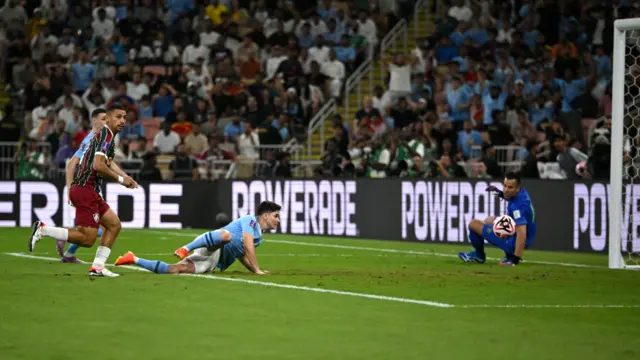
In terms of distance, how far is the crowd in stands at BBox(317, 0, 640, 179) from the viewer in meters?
25.2

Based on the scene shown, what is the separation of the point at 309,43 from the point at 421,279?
1936 cm

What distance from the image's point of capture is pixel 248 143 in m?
29.3

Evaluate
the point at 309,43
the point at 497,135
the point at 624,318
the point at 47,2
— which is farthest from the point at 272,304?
the point at 47,2

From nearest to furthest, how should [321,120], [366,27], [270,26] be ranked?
[321,120]
[366,27]
[270,26]

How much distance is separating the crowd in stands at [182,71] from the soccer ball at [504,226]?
11186 mm

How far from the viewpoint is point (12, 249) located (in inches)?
801

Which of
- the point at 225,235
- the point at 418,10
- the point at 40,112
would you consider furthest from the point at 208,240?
the point at 418,10

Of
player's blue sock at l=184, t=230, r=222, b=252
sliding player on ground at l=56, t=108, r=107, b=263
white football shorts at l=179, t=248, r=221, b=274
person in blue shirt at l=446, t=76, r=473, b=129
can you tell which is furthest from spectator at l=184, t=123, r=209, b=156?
player's blue sock at l=184, t=230, r=222, b=252

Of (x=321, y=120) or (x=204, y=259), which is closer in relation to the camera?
(x=204, y=259)

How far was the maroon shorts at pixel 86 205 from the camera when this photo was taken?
14.5 metres

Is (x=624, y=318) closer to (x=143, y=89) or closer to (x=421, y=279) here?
(x=421, y=279)

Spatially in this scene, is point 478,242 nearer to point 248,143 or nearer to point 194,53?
point 248,143

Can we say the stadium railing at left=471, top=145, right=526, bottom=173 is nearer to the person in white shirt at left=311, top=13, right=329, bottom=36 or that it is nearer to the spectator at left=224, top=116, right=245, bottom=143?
the spectator at left=224, top=116, right=245, bottom=143

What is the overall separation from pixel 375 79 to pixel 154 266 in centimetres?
1866
